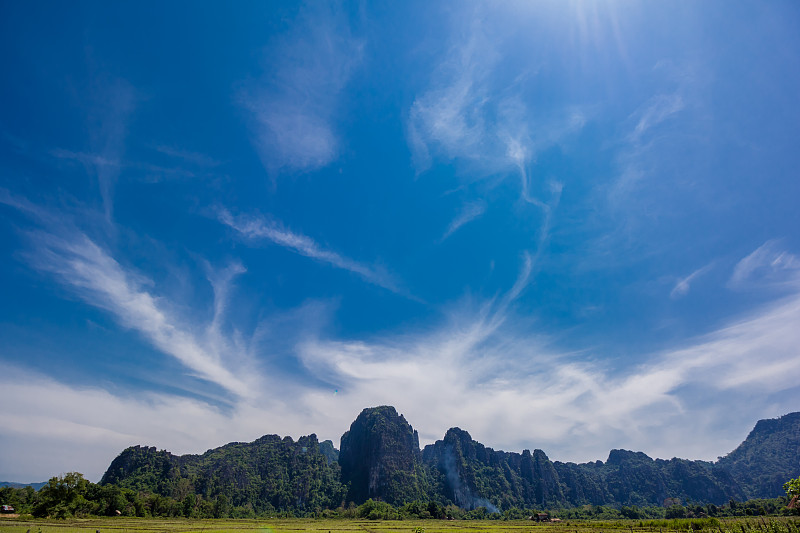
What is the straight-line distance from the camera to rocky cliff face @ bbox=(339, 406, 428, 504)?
160375 mm

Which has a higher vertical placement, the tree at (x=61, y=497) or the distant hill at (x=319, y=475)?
the distant hill at (x=319, y=475)

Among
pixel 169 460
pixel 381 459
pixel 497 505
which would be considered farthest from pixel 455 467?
pixel 169 460

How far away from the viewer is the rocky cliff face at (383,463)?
526ft

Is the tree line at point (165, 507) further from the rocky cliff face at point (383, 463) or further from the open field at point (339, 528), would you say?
the rocky cliff face at point (383, 463)

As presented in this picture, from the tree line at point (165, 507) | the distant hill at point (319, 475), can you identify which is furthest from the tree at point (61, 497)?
the distant hill at point (319, 475)

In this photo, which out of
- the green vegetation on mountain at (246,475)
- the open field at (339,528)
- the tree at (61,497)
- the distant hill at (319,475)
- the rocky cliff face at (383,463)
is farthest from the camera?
the rocky cliff face at (383,463)

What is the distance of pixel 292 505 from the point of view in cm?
15250

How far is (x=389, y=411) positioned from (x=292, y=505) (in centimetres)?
6071

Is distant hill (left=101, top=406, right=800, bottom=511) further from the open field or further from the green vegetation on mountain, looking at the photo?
the open field

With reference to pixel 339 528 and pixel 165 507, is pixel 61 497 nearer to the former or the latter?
pixel 165 507

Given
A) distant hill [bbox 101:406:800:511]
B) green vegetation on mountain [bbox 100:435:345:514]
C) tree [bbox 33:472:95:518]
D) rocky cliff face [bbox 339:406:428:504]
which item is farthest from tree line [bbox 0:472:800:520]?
rocky cliff face [bbox 339:406:428:504]

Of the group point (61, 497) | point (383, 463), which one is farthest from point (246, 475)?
point (61, 497)

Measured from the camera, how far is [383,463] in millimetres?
167250

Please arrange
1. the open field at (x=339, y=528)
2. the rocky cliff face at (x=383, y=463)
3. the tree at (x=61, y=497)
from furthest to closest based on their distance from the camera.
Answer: the rocky cliff face at (x=383, y=463) < the tree at (x=61, y=497) < the open field at (x=339, y=528)
